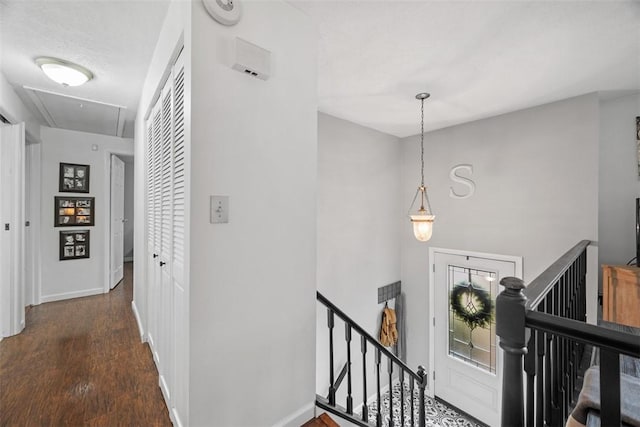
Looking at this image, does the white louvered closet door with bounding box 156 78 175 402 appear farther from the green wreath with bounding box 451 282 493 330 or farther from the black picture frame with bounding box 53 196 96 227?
the green wreath with bounding box 451 282 493 330

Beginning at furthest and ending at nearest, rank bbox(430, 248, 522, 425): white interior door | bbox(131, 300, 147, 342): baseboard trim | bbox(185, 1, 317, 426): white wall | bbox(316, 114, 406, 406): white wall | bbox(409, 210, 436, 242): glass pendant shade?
bbox(430, 248, 522, 425): white interior door < bbox(316, 114, 406, 406): white wall < bbox(409, 210, 436, 242): glass pendant shade < bbox(131, 300, 147, 342): baseboard trim < bbox(185, 1, 317, 426): white wall

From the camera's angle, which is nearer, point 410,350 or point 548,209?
point 548,209

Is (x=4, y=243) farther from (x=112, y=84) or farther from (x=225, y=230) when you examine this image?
(x=225, y=230)

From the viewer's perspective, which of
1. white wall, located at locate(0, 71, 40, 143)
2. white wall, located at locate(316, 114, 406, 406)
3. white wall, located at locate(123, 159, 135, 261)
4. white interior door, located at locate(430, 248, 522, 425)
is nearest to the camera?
white wall, located at locate(0, 71, 40, 143)

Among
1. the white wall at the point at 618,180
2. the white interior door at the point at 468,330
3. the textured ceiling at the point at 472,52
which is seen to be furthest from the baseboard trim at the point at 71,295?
the white wall at the point at 618,180

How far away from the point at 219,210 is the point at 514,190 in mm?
3514

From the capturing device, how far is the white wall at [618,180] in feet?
9.41

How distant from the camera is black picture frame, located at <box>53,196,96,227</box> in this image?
3.86 metres

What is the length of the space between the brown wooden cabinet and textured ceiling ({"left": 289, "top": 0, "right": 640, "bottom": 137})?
5.66 ft

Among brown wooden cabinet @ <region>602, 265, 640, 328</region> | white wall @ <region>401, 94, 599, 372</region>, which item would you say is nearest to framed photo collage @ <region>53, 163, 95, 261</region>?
white wall @ <region>401, 94, 599, 372</region>

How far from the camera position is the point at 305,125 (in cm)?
172

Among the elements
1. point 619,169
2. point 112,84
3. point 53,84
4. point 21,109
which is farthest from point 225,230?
point 619,169

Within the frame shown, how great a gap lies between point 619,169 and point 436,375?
3.38 metres

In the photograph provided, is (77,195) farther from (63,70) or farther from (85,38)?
(85,38)
